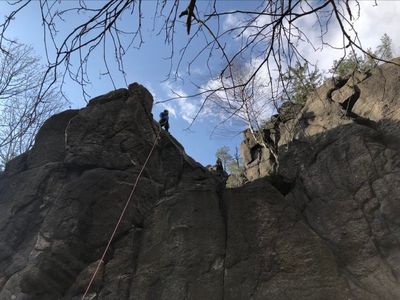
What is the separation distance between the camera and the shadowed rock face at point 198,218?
29.9ft

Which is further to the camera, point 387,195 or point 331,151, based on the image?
point 331,151

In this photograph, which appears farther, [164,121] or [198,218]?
[164,121]

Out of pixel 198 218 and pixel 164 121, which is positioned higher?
pixel 164 121

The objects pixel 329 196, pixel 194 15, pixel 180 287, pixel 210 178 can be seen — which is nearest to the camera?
pixel 194 15

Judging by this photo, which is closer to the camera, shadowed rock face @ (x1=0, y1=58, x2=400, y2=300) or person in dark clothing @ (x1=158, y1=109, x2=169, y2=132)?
shadowed rock face @ (x1=0, y1=58, x2=400, y2=300)

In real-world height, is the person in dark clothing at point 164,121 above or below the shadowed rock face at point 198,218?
above

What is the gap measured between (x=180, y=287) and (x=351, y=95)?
8.16m

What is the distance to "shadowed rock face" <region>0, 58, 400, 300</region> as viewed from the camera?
9.12 meters

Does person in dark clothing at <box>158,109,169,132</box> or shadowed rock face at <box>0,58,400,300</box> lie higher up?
person in dark clothing at <box>158,109,169,132</box>

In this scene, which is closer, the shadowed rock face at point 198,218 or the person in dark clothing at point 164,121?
the shadowed rock face at point 198,218

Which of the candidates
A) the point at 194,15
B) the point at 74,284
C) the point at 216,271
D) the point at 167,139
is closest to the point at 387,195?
the point at 216,271

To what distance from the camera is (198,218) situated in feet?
34.2

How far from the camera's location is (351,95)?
13.5 metres

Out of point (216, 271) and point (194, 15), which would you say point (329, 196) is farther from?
point (194, 15)
